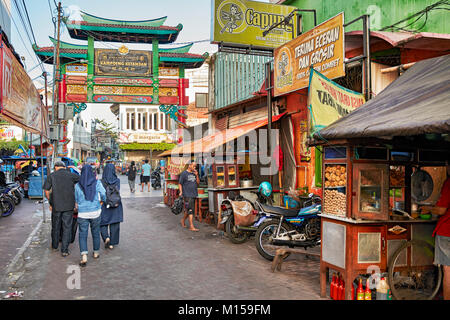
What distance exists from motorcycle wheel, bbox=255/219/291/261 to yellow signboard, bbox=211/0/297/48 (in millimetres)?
5970

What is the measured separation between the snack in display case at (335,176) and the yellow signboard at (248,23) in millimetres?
6763

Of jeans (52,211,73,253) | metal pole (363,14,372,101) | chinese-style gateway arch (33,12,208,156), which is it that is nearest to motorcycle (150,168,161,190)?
chinese-style gateway arch (33,12,208,156)

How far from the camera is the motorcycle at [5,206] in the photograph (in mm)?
12855

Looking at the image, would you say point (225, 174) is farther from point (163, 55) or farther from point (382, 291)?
point (163, 55)

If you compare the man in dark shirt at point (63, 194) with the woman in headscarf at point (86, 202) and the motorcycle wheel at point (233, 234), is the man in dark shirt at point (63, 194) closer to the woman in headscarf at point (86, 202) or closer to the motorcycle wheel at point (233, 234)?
the woman in headscarf at point (86, 202)

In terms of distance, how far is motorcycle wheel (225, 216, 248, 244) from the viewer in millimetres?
8680

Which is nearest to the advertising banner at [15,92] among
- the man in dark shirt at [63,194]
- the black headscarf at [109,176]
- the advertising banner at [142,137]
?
the man in dark shirt at [63,194]

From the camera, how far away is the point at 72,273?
20.6 ft

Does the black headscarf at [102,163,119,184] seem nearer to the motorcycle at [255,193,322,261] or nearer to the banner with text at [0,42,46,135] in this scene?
the banner with text at [0,42,46,135]

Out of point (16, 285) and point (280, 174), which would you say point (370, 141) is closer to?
point (16, 285)

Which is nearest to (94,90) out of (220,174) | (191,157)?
(191,157)

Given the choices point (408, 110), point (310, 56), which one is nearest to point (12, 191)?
point (310, 56)

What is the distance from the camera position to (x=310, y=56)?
30.2 feet

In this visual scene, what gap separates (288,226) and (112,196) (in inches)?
150
